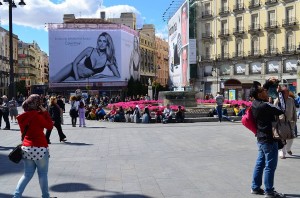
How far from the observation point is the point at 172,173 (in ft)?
25.0

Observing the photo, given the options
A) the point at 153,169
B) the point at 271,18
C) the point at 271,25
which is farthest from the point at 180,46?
the point at 153,169

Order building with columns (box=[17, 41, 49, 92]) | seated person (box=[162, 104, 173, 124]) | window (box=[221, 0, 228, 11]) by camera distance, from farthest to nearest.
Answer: building with columns (box=[17, 41, 49, 92]), window (box=[221, 0, 228, 11]), seated person (box=[162, 104, 173, 124])

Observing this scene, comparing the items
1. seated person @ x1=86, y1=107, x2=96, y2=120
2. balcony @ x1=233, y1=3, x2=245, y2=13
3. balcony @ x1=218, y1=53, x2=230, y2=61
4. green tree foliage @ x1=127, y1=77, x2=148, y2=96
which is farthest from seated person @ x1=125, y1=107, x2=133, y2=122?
green tree foliage @ x1=127, y1=77, x2=148, y2=96

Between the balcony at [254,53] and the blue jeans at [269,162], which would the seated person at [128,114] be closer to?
the blue jeans at [269,162]

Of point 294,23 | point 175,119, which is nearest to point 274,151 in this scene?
point 175,119

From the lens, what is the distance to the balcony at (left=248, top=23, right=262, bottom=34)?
54547mm

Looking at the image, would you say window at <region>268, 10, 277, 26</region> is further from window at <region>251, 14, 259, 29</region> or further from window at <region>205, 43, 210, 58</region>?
window at <region>205, 43, 210, 58</region>

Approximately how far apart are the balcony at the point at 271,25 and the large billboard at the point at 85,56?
26777 mm

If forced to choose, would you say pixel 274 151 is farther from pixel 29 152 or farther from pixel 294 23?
pixel 294 23

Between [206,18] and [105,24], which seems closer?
[206,18]

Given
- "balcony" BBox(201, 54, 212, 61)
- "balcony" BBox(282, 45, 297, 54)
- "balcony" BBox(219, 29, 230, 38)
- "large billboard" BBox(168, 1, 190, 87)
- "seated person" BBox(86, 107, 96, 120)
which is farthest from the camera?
"balcony" BBox(201, 54, 212, 61)

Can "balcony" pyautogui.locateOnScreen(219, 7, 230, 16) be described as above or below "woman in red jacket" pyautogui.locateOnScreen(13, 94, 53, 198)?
above

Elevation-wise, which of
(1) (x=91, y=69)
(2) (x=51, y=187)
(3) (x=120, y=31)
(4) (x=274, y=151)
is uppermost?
(3) (x=120, y=31)

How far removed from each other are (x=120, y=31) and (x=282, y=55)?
97.7 ft
